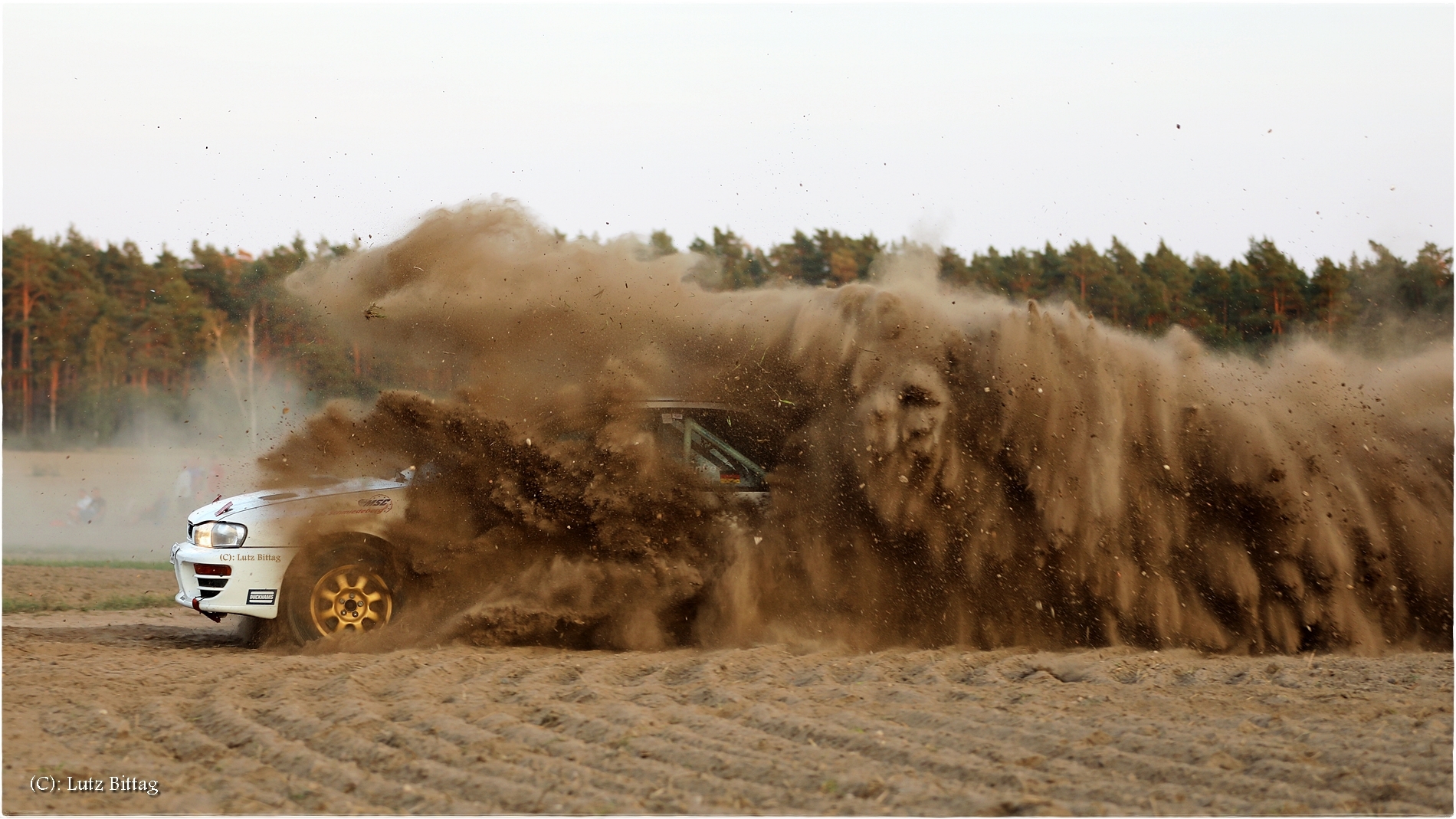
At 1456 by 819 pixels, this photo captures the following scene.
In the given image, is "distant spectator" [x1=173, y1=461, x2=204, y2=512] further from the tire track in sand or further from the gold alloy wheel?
the tire track in sand

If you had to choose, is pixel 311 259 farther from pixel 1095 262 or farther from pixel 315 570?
pixel 1095 262

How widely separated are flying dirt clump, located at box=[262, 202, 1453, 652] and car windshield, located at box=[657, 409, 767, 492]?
0.15 meters

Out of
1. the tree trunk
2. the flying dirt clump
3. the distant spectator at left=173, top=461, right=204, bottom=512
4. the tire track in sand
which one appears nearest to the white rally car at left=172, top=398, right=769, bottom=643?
the flying dirt clump

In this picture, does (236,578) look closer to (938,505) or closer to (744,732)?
(744,732)

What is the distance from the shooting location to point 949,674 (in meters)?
6.14

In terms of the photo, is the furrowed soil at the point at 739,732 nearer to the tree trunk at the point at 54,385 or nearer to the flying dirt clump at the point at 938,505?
the flying dirt clump at the point at 938,505

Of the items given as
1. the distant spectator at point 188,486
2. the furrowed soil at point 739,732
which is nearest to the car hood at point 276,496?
the furrowed soil at point 739,732

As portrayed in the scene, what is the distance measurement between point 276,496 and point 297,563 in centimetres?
54

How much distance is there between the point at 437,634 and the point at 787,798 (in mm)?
3805

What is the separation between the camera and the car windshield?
7.50 metres

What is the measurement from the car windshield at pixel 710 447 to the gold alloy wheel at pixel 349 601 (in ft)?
7.12

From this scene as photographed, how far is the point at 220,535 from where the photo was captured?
7215 millimetres

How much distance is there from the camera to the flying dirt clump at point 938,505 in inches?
287

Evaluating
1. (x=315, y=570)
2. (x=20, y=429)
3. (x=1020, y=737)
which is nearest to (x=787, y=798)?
(x=1020, y=737)
